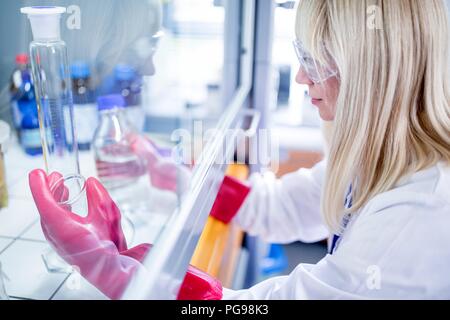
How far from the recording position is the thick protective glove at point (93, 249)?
723 mm

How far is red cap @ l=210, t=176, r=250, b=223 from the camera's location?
1.39 metres

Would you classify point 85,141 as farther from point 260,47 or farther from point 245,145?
point 260,47

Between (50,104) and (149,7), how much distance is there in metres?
0.50

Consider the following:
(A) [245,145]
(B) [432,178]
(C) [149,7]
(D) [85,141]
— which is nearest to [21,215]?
(D) [85,141]

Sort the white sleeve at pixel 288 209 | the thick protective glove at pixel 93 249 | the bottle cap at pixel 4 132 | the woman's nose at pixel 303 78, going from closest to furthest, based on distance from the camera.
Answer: the thick protective glove at pixel 93 249 < the woman's nose at pixel 303 78 < the bottle cap at pixel 4 132 < the white sleeve at pixel 288 209

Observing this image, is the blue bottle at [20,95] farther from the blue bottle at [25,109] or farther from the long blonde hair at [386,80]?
the long blonde hair at [386,80]

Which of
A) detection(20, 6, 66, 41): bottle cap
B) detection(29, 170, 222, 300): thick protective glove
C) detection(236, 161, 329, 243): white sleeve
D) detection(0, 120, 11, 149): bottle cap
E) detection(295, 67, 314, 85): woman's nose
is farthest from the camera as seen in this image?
detection(236, 161, 329, 243): white sleeve

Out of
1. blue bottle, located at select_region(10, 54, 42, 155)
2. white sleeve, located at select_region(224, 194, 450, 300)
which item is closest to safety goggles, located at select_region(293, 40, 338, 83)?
white sleeve, located at select_region(224, 194, 450, 300)

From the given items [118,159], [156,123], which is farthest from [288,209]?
[156,123]

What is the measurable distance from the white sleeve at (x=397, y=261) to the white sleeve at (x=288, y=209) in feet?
1.77

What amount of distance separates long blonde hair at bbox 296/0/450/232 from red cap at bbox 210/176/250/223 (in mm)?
487

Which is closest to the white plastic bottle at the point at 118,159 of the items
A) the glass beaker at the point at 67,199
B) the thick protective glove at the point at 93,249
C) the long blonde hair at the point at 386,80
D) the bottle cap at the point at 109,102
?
the bottle cap at the point at 109,102

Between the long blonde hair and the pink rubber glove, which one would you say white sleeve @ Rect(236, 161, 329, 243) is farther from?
the long blonde hair

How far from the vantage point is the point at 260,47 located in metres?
1.62
